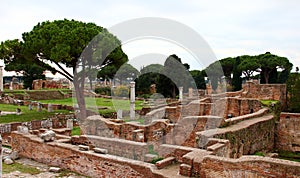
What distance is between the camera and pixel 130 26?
15.4 meters

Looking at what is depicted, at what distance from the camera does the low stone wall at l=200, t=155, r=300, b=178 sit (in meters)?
7.06

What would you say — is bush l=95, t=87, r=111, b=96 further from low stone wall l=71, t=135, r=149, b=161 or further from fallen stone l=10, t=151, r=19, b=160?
low stone wall l=71, t=135, r=149, b=161

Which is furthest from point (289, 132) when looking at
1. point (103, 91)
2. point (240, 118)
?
point (103, 91)

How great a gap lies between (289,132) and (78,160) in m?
11.3

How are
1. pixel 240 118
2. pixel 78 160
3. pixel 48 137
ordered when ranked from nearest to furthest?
pixel 78 160
pixel 48 137
pixel 240 118

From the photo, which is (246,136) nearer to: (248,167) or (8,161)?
(248,167)

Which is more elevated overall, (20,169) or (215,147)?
(215,147)

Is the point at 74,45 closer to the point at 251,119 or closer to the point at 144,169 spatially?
the point at 251,119

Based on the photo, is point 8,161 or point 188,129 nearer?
point 8,161

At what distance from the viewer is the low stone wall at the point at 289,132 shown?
52.1 ft

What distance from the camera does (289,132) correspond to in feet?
52.3

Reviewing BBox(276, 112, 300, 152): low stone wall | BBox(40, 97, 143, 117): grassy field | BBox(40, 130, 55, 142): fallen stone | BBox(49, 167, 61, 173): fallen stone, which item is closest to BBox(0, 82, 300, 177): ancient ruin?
BBox(276, 112, 300, 152): low stone wall

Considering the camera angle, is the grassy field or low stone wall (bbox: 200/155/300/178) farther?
the grassy field

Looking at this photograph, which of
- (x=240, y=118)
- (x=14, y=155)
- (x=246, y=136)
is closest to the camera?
(x=14, y=155)
